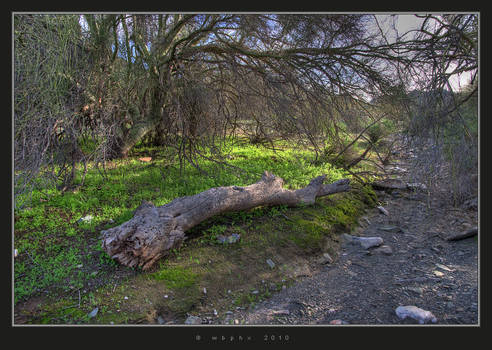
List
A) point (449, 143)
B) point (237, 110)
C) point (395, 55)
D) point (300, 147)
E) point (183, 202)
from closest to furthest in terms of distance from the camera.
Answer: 1. point (449, 143)
2. point (183, 202)
3. point (395, 55)
4. point (237, 110)
5. point (300, 147)

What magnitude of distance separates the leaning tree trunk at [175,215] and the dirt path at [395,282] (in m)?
1.03

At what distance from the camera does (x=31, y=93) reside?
10.4 ft

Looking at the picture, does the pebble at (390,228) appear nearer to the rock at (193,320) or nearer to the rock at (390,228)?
the rock at (390,228)

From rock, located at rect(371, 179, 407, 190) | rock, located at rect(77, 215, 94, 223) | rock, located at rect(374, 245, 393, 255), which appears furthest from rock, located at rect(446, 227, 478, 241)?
rock, located at rect(77, 215, 94, 223)

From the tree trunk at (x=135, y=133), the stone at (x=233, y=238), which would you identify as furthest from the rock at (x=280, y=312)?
the tree trunk at (x=135, y=133)

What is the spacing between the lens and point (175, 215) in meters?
3.51

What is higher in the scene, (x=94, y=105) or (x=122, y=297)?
(x=94, y=105)

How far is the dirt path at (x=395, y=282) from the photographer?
8.02 ft

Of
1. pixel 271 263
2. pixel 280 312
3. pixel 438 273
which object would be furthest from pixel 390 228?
pixel 280 312

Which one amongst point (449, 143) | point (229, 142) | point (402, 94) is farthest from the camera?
point (229, 142)

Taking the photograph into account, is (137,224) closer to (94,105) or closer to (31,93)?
(31,93)

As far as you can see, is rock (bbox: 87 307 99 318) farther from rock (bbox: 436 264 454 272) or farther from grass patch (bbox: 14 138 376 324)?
rock (bbox: 436 264 454 272)

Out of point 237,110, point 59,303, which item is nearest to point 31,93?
point 59,303

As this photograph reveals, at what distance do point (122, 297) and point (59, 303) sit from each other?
512 millimetres
